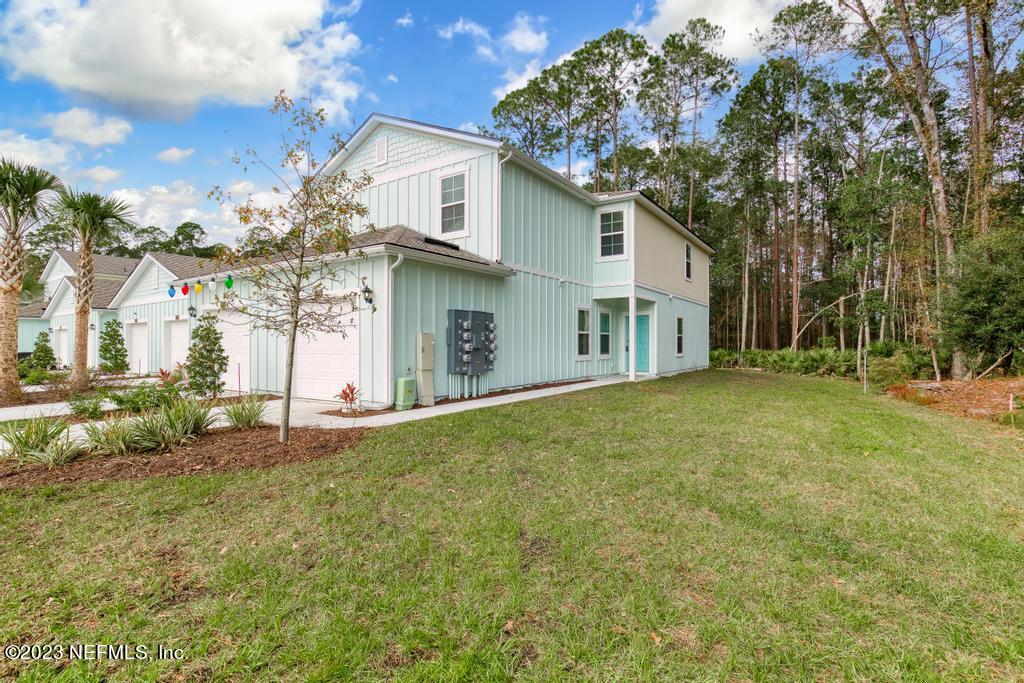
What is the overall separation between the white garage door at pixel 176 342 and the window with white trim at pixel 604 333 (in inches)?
465

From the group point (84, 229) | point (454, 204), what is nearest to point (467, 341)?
point (454, 204)

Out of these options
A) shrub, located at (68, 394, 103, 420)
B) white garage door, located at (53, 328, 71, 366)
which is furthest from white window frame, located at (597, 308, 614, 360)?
white garage door, located at (53, 328, 71, 366)

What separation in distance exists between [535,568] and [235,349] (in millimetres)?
10637

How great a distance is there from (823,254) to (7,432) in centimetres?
3210

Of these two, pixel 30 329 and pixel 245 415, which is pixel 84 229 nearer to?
pixel 245 415

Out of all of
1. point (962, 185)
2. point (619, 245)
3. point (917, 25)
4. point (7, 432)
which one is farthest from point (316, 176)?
point (962, 185)

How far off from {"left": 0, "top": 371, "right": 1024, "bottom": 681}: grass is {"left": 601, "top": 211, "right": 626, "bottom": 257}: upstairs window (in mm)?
9056

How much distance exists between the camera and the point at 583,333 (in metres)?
13.2

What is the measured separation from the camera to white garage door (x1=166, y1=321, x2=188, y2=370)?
12.8 metres

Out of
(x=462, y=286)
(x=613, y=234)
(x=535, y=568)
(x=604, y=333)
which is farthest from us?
(x=604, y=333)

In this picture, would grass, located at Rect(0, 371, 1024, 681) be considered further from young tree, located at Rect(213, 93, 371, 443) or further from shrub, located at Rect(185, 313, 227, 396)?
shrub, located at Rect(185, 313, 227, 396)

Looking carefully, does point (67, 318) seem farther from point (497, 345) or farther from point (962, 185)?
point (962, 185)

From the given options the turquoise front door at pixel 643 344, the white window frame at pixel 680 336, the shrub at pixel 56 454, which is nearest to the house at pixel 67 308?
the shrub at pixel 56 454

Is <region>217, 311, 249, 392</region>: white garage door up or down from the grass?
up
